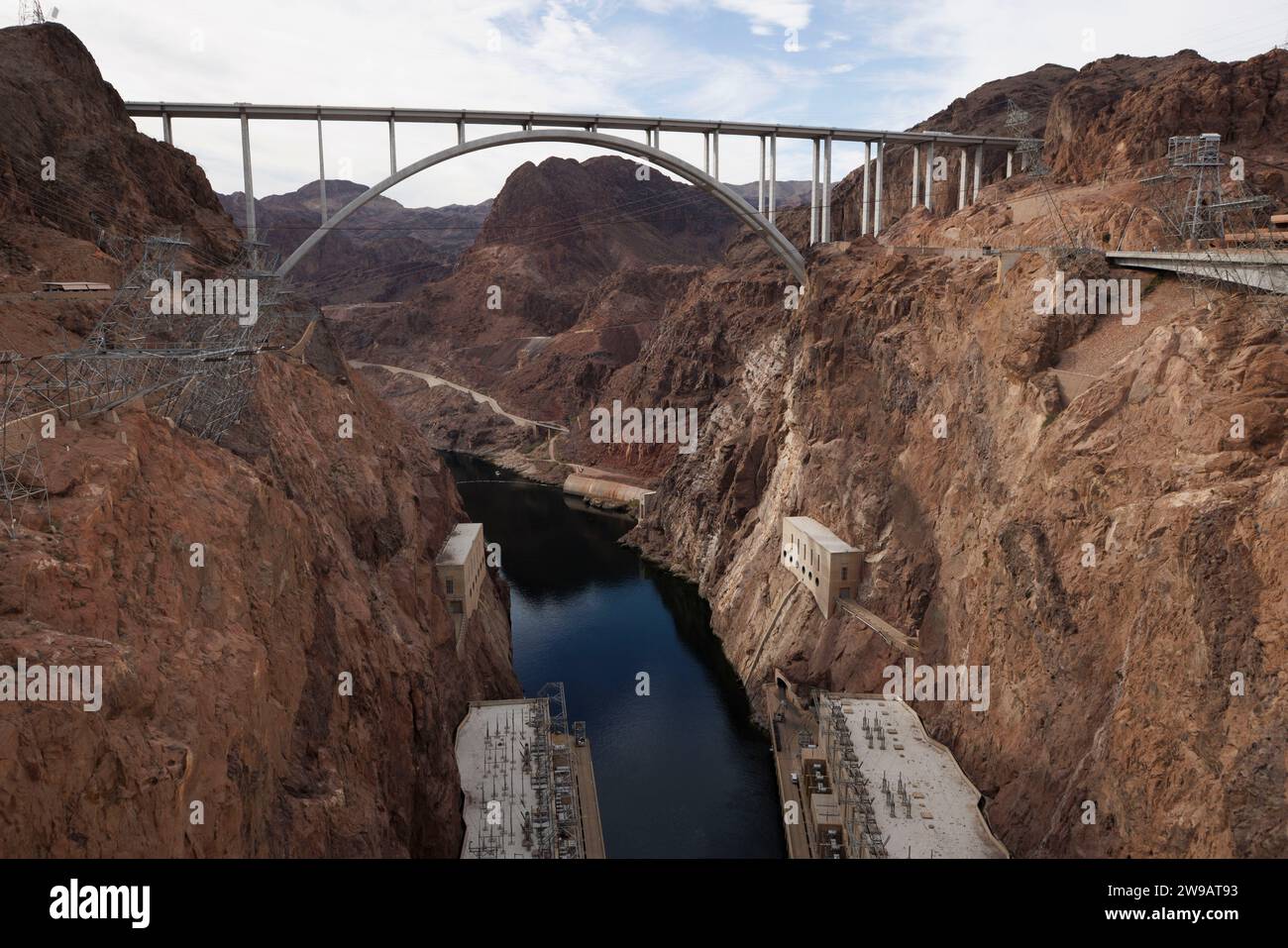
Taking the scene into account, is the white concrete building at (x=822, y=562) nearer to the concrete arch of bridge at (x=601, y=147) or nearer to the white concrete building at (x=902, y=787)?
the white concrete building at (x=902, y=787)

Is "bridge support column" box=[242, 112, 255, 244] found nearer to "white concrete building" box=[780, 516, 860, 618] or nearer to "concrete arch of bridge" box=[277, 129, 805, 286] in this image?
"concrete arch of bridge" box=[277, 129, 805, 286]

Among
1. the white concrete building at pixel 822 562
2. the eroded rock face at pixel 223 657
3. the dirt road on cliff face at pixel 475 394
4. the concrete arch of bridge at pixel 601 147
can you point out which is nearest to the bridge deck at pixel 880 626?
the white concrete building at pixel 822 562

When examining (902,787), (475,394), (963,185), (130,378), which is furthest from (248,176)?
(475,394)

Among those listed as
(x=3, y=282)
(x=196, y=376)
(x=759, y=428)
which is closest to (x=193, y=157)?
(x=3, y=282)

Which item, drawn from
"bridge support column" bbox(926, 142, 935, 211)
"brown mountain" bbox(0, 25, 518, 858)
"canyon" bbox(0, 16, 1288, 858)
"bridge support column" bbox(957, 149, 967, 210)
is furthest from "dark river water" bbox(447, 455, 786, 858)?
"bridge support column" bbox(957, 149, 967, 210)

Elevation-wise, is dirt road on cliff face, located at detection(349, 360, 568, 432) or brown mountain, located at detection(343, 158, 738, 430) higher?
brown mountain, located at detection(343, 158, 738, 430)

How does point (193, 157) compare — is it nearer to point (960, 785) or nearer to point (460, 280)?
point (960, 785)
